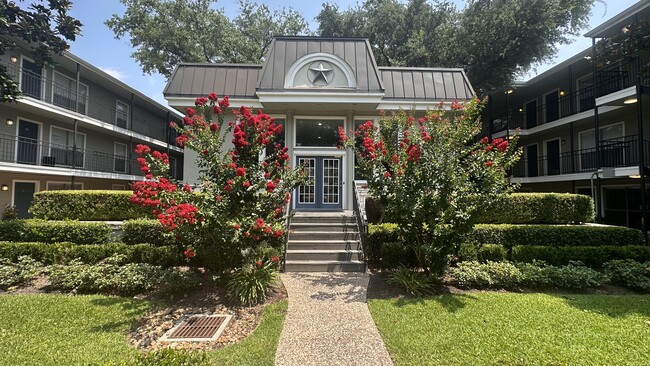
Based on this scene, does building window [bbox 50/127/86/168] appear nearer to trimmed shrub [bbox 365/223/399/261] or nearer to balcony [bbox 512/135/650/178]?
trimmed shrub [bbox 365/223/399/261]

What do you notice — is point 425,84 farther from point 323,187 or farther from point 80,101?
point 80,101

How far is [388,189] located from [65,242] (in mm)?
8107

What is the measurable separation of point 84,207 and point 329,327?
8908 mm

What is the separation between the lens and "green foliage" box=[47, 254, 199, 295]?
5891 mm

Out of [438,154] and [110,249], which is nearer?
[438,154]

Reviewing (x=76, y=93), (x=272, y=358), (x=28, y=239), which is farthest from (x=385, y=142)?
(x=76, y=93)

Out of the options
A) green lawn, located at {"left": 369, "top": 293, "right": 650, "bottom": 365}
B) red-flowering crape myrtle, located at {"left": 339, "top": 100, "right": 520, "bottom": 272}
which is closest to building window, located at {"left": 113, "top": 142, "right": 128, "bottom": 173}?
red-flowering crape myrtle, located at {"left": 339, "top": 100, "right": 520, "bottom": 272}

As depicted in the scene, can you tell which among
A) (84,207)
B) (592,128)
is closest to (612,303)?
(84,207)

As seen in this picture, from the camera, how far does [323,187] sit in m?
11.8

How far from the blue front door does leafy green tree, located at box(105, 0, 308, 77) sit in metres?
15.2

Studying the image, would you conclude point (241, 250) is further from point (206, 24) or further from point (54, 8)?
point (206, 24)

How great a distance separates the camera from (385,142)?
6.84m

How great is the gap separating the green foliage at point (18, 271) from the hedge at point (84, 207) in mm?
2420

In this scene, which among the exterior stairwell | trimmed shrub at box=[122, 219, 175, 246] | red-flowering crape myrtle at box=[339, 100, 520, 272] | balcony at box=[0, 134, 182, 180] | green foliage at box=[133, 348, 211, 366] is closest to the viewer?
green foliage at box=[133, 348, 211, 366]
